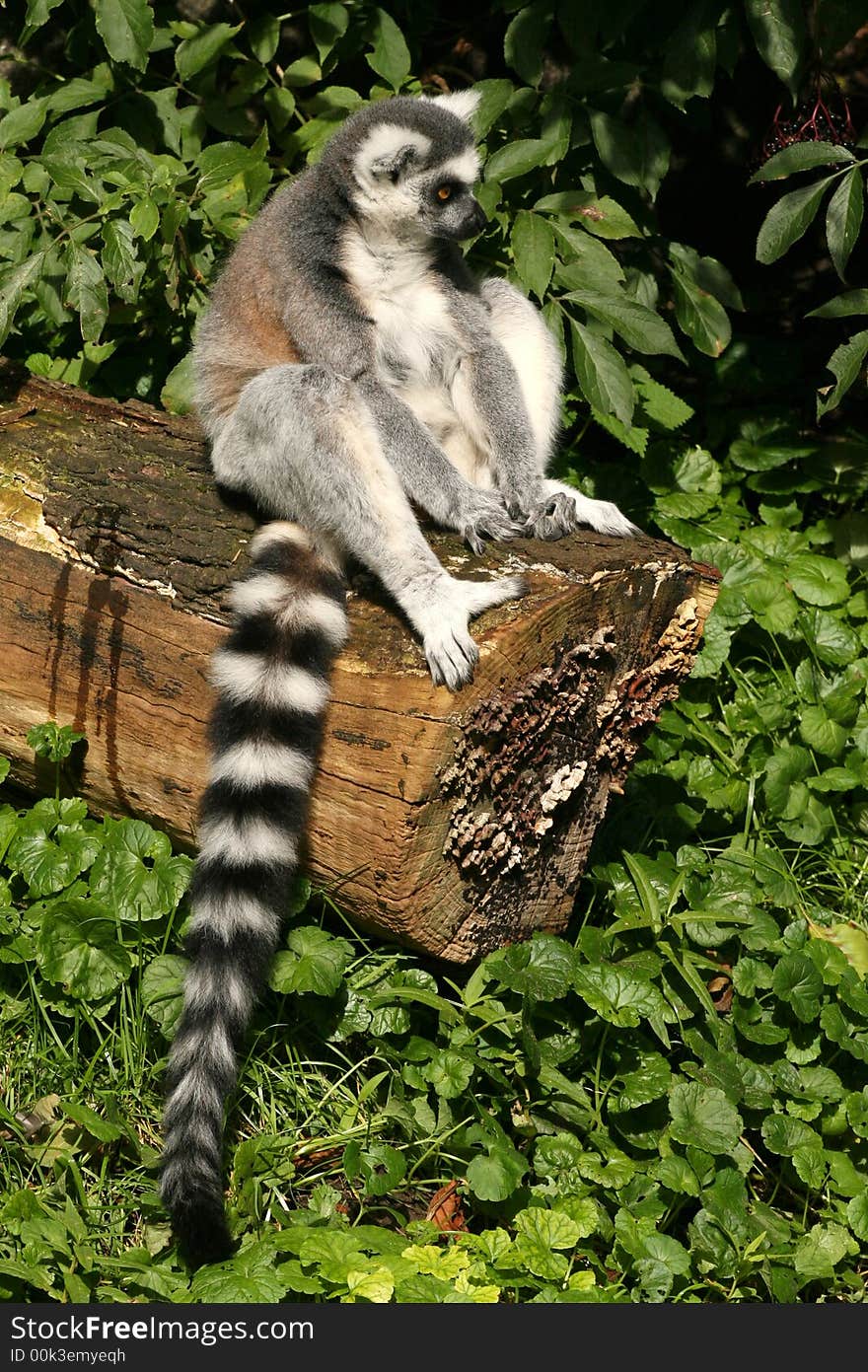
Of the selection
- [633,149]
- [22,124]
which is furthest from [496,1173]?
[22,124]

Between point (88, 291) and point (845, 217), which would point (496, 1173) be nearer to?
point (845, 217)

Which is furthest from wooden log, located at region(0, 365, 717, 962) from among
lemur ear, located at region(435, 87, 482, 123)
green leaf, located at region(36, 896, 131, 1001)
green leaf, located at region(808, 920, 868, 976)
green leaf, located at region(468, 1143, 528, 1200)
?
lemur ear, located at region(435, 87, 482, 123)

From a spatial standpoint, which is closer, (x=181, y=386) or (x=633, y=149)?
(x=633, y=149)

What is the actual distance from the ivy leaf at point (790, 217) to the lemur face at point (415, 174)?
0.93 meters

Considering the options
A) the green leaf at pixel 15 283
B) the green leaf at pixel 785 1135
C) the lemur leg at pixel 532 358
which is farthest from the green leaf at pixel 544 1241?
the green leaf at pixel 15 283

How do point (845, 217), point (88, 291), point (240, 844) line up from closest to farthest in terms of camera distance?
point (240, 844) → point (845, 217) → point (88, 291)

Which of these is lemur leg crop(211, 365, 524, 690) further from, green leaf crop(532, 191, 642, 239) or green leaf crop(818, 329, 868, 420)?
green leaf crop(818, 329, 868, 420)

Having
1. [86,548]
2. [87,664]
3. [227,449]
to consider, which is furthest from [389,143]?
[87,664]

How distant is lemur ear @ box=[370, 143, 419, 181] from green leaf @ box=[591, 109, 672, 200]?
64 centimetres

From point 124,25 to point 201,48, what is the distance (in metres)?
0.62

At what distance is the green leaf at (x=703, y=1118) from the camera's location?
10.0 ft

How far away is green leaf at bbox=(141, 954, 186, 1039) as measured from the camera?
3.16 metres

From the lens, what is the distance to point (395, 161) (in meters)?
3.88

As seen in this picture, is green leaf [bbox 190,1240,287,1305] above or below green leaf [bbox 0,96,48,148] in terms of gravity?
below
